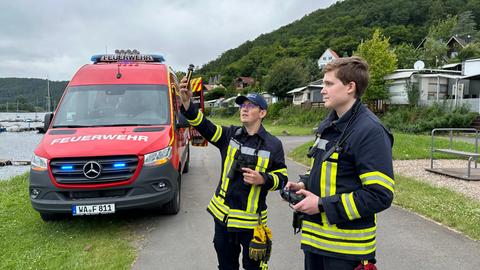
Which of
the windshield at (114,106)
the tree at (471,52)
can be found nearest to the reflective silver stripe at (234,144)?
the windshield at (114,106)

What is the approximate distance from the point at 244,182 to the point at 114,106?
4093 mm

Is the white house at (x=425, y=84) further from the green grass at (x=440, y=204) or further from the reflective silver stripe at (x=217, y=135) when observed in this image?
the reflective silver stripe at (x=217, y=135)

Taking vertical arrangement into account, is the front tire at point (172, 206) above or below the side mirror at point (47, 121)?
below

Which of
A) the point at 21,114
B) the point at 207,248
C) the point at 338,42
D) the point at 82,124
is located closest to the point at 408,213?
the point at 207,248

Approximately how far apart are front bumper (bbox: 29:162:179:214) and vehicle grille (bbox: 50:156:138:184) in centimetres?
13

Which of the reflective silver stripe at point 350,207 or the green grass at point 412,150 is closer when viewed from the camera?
the reflective silver stripe at point 350,207

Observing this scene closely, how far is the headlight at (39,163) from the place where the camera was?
5.20 metres

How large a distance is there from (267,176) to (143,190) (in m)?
2.87

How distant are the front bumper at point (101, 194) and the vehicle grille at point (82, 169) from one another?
0.41ft

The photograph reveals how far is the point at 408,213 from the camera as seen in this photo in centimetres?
643

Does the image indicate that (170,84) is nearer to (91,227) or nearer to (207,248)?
(91,227)

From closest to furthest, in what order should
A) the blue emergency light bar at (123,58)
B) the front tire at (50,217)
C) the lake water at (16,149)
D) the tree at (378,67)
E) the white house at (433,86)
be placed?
the front tire at (50,217)
the blue emergency light bar at (123,58)
the lake water at (16,149)
the white house at (433,86)
the tree at (378,67)

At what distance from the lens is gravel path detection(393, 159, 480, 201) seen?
8.23m

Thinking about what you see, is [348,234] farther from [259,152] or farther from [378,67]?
[378,67]
